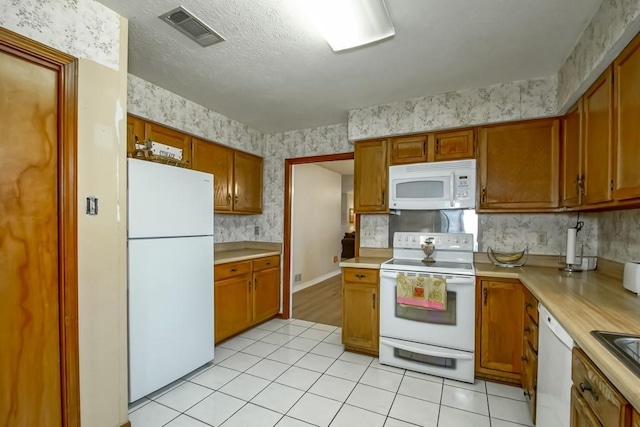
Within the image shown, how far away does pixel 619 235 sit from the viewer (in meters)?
2.07

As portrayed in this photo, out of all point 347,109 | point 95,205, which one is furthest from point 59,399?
point 347,109

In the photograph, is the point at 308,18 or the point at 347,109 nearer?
the point at 308,18

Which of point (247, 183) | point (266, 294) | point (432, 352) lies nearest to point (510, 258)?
point (432, 352)

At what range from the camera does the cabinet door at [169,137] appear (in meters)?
2.52

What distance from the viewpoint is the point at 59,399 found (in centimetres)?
148

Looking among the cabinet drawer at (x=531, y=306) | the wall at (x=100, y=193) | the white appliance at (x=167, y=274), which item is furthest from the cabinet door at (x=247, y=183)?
the cabinet drawer at (x=531, y=306)

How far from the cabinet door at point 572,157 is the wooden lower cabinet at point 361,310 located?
1611mm

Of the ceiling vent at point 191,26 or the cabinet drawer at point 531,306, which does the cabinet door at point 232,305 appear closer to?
the ceiling vent at point 191,26

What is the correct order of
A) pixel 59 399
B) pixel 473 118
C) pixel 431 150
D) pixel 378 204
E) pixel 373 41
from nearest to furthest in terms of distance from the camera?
pixel 59 399, pixel 373 41, pixel 473 118, pixel 431 150, pixel 378 204

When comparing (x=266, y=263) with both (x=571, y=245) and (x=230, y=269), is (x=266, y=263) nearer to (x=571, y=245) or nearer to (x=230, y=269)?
(x=230, y=269)

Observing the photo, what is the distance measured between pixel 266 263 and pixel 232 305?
2.28 ft

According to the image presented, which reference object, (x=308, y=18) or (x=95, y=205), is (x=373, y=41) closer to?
(x=308, y=18)

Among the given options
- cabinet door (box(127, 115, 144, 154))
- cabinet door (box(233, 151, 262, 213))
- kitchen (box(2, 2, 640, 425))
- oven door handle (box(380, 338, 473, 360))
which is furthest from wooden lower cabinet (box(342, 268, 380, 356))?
cabinet door (box(127, 115, 144, 154))

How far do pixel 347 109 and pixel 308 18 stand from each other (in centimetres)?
145
